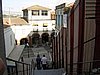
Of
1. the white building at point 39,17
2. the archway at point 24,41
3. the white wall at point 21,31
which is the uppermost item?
the white building at point 39,17

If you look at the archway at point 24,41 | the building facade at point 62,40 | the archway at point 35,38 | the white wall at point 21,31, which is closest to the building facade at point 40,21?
the archway at point 35,38

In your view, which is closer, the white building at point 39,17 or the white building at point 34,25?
the white building at point 34,25

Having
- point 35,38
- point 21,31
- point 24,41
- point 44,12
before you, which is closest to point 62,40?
point 21,31

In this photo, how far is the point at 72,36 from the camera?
37.0 ft

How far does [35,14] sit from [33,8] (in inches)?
51.9

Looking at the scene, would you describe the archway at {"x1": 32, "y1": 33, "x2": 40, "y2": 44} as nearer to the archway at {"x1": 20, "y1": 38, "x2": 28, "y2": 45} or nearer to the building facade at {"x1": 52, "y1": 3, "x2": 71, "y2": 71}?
the archway at {"x1": 20, "y1": 38, "x2": 28, "y2": 45}

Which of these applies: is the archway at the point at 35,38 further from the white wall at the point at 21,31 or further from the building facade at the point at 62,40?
the building facade at the point at 62,40

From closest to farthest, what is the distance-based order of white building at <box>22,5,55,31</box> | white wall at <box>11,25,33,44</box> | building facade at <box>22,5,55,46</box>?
white wall at <box>11,25,33,44</box> → building facade at <box>22,5,55,46</box> → white building at <box>22,5,55,31</box>

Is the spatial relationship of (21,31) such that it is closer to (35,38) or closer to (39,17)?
(35,38)

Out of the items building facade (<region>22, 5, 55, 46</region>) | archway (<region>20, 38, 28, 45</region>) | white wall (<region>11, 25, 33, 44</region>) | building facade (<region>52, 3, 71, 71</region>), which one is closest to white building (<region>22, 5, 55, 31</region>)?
building facade (<region>22, 5, 55, 46</region>)

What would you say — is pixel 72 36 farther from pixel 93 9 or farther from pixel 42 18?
pixel 42 18

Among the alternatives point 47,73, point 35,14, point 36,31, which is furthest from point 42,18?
point 47,73

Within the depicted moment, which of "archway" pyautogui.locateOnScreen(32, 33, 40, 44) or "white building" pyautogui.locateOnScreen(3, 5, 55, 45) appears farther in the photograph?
Answer: "archway" pyautogui.locateOnScreen(32, 33, 40, 44)

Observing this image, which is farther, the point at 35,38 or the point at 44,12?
the point at 44,12
